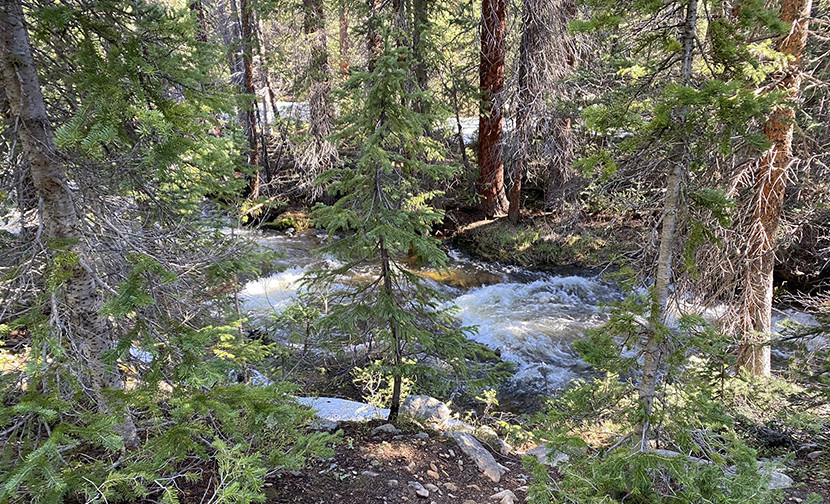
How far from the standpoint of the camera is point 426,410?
20.2ft

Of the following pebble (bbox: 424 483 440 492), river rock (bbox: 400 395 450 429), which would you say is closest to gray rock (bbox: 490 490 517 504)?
pebble (bbox: 424 483 440 492)

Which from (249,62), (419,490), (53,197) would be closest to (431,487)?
(419,490)

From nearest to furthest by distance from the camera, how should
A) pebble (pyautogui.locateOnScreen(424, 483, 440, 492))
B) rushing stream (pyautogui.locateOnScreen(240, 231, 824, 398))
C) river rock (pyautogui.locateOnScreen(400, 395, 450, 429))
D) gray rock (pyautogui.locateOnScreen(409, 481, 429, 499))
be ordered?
1. gray rock (pyautogui.locateOnScreen(409, 481, 429, 499))
2. pebble (pyautogui.locateOnScreen(424, 483, 440, 492))
3. river rock (pyautogui.locateOnScreen(400, 395, 450, 429))
4. rushing stream (pyautogui.locateOnScreen(240, 231, 824, 398))

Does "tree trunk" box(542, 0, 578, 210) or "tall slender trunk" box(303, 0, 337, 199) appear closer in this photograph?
"tree trunk" box(542, 0, 578, 210)

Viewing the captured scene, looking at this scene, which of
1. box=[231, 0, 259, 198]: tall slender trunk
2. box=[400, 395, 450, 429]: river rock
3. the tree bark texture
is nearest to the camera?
box=[400, 395, 450, 429]: river rock

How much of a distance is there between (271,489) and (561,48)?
11022 millimetres

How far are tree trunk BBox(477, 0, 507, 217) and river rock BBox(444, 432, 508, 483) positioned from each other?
7.86 m

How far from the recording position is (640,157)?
3229mm

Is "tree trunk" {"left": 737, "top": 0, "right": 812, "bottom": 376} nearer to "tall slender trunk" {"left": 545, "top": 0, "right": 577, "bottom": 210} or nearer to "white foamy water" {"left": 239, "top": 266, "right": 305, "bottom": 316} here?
"tall slender trunk" {"left": 545, "top": 0, "right": 577, "bottom": 210}

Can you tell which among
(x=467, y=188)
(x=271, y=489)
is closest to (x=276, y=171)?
(x=467, y=188)

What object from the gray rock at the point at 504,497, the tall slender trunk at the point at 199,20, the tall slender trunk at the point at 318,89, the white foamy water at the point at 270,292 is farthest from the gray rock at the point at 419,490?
the tall slender trunk at the point at 318,89

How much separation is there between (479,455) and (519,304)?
6.12m

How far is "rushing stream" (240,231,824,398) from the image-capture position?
8711mm

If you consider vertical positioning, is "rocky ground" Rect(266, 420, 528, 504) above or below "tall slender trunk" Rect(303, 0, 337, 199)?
below
